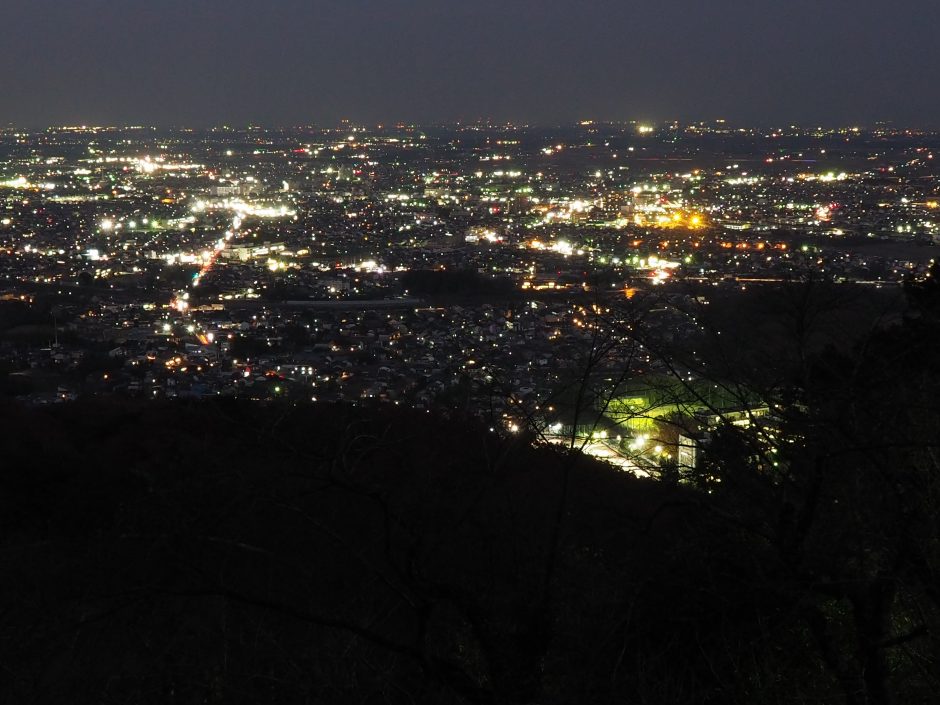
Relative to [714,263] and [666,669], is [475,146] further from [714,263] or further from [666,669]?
[666,669]

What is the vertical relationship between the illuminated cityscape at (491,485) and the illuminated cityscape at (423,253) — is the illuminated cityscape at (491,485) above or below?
below

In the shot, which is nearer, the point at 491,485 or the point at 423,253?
the point at 491,485

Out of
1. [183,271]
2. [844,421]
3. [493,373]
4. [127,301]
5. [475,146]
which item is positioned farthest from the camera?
[475,146]

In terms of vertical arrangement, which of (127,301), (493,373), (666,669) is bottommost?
(666,669)

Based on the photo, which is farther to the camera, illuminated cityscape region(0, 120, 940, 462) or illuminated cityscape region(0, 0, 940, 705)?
illuminated cityscape region(0, 120, 940, 462)

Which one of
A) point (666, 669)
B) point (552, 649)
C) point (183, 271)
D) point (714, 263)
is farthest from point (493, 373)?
point (183, 271)

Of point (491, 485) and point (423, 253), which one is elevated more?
point (423, 253)

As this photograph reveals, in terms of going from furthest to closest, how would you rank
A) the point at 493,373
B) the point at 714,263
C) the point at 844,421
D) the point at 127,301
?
the point at 127,301 < the point at 714,263 < the point at 493,373 < the point at 844,421

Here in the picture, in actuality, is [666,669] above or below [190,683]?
above

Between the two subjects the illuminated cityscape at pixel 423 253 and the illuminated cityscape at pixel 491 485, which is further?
the illuminated cityscape at pixel 423 253

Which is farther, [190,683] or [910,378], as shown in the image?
[910,378]

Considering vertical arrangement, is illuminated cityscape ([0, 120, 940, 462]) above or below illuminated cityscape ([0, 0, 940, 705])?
above
